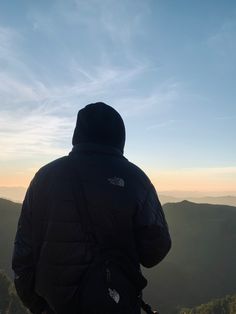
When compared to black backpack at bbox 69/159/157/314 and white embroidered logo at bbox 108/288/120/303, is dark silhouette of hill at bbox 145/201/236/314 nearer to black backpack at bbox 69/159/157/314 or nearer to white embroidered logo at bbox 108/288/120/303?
black backpack at bbox 69/159/157/314

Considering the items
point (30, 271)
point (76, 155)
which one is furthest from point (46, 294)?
point (76, 155)

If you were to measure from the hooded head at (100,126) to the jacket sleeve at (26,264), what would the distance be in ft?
3.13

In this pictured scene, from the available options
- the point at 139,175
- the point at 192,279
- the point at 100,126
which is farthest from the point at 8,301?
the point at 192,279

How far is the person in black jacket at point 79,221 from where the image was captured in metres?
4.32

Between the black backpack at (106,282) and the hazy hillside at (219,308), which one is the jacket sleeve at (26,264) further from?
the hazy hillside at (219,308)

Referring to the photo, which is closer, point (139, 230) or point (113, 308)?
point (113, 308)

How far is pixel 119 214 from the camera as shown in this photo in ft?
14.6

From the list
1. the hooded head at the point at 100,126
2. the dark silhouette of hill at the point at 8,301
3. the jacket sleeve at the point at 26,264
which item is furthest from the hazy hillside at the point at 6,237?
the hooded head at the point at 100,126

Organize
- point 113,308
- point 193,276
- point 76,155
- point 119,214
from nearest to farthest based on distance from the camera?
point 113,308, point 119,214, point 76,155, point 193,276

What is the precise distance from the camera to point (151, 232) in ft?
15.1

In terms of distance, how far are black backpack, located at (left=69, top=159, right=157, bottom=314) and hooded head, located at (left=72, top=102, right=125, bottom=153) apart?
73cm

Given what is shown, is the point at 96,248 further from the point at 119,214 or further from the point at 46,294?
the point at 46,294

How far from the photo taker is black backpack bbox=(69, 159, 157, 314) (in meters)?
4.15

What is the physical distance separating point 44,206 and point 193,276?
7059 inches
